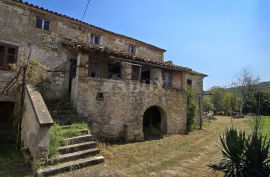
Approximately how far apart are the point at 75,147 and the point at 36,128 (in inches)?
67.8

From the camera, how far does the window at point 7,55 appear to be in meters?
11.7

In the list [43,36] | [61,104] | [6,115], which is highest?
[43,36]

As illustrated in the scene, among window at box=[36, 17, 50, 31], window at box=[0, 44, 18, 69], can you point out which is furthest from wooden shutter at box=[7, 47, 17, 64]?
window at box=[36, 17, 50, 31]

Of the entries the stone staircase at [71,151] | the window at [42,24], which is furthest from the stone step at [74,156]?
the window at [42,24]

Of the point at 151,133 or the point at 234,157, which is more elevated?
the point at 234,157

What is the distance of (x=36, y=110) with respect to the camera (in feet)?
25.9

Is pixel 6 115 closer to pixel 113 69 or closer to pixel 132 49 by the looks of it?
pixel 113 69

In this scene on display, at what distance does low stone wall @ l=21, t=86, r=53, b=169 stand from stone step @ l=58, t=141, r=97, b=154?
781 millimetres

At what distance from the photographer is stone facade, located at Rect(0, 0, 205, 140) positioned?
11789mm

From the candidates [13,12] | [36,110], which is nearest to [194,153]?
[36,110]

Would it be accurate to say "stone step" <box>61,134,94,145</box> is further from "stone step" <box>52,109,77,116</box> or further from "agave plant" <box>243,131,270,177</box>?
"agave plant" <box>243,131,270,177</box>

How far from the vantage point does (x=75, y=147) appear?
8.59 meters

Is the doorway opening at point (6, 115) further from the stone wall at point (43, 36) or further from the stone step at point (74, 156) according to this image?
the stone step at point (74, 156)

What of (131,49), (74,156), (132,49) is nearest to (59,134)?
(74,156)
